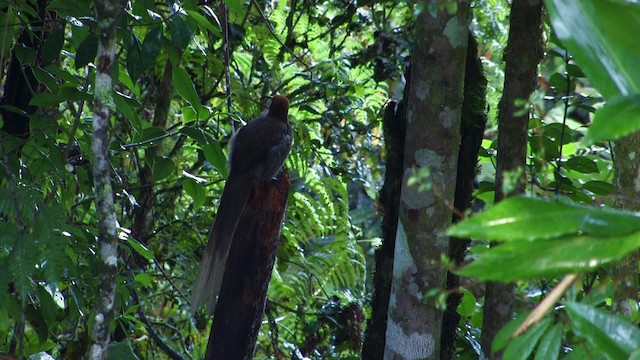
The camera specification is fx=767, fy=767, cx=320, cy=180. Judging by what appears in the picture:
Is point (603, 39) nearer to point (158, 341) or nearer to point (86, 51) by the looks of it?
point (86, 51)

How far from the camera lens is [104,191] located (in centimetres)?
229

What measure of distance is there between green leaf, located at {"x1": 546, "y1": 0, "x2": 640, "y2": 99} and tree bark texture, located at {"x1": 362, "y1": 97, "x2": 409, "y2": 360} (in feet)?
6.98

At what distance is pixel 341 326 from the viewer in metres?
4.70

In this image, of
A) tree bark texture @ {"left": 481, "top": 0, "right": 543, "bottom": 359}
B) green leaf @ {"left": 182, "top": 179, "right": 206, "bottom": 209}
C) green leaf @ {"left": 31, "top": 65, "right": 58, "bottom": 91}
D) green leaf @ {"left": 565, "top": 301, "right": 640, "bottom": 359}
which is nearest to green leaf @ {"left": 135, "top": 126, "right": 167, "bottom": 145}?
green leaf @ {"left": 182, "top": 179, "right": 206, "bottom": 209}

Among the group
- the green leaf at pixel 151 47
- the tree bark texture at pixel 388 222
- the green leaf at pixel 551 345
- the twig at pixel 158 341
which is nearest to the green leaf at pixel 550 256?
the green leaf at pixel 551 345

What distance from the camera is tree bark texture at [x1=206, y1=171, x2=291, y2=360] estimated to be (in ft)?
11.9

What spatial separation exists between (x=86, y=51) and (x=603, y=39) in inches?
83.4

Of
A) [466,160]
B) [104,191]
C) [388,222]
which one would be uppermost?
[466,160]

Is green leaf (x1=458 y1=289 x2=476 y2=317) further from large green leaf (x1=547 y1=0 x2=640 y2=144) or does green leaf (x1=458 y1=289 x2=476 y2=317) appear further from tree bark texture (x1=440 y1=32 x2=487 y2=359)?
large green leaf (x1=547 y1=0 x2=640 y2=144)

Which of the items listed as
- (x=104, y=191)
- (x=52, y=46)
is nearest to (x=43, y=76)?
(x=52, y=46)

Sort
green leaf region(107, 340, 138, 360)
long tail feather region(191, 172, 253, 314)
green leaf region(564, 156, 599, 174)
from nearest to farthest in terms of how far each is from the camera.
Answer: green leaf region(107, 340, 138, 360) → green leaf region(564, 156, 599, 174) → long tail feather region(191, 172, 253, 314)

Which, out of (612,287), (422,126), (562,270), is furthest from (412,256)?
(562,270)

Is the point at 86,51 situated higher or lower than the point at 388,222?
higher

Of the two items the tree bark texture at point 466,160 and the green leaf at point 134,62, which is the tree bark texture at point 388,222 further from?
the green leaf at point 134,62
